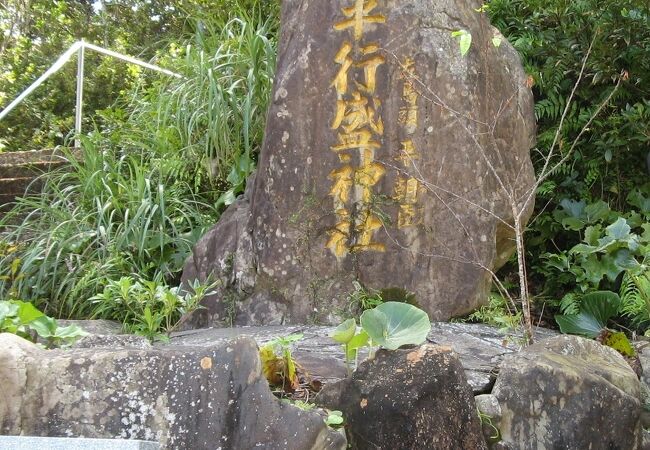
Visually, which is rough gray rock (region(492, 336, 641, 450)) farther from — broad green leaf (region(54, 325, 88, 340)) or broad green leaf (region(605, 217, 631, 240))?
broad green leaf (region(605, 217, 631, 240))

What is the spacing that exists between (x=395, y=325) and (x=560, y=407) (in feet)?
1.73

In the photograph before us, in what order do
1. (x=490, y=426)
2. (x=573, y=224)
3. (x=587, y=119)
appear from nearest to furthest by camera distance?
1. (x=490, y=426)
2. (x=573, y=224)
3. (x=587, y=119)

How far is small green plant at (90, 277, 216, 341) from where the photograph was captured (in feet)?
10.7

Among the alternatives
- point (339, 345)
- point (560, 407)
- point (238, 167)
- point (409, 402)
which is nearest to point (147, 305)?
point (339, 345)

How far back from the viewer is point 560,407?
250 cm

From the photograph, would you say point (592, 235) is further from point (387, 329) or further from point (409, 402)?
point (409, 402)

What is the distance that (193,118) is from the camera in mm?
5418

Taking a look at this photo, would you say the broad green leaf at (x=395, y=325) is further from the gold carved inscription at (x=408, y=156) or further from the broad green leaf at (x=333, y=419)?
the gold carved inscription at (x=408, y=156)

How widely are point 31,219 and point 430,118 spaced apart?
2.94 meters

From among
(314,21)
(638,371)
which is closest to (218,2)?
(314,21)

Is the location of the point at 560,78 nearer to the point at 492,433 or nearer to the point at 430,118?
the point at 430,118

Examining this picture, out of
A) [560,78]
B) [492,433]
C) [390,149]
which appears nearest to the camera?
[492,433]

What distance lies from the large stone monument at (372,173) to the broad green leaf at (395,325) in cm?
122

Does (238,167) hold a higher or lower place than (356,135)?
lower
